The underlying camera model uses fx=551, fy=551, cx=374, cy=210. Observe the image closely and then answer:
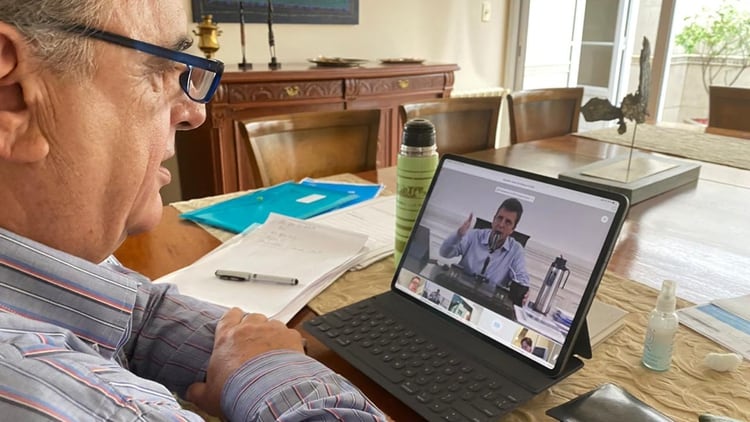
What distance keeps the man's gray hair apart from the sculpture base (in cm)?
113

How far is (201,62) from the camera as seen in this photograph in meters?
0.60

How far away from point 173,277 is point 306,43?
2394 millimetres

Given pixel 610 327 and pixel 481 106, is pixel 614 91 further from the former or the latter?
pixel 610 327

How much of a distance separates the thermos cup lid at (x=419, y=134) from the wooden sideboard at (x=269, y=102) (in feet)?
4.93

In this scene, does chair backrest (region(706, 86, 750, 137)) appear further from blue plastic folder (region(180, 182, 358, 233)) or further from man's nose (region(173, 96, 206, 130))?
man's nose (region(173, 96, 206, 130))

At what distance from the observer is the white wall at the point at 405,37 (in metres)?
2.92

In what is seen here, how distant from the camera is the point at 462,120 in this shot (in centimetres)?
195

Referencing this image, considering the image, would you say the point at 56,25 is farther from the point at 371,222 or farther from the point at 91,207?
the point at 371,222

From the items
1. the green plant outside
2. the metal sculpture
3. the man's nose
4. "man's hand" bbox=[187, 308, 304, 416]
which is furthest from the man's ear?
the green plant outside

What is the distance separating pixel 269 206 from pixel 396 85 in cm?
182

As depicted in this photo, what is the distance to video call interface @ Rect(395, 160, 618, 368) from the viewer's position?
0.65m

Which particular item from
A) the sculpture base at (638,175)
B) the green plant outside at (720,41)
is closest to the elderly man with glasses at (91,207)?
the sculpture base at (638,175)

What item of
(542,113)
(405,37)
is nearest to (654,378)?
(542,113)

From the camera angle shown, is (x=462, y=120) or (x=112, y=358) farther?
(x=462, y=120)
